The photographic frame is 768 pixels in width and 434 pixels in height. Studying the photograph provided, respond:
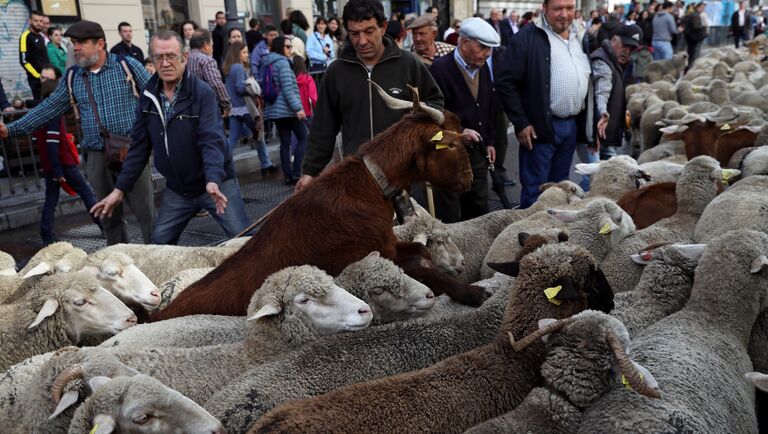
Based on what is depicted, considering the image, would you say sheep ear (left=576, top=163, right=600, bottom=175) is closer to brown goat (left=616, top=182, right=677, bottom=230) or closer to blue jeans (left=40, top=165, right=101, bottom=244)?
brown goat (left=616, top=182, right=677, bottom=230)

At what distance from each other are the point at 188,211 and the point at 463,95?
2.66m

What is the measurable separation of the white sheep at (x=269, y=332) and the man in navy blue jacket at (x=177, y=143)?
1.90m

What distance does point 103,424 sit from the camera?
214 centimetres

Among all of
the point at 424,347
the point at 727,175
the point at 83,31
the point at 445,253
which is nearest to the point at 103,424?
the point at 424,347

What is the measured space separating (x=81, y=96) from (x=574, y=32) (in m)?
4.41

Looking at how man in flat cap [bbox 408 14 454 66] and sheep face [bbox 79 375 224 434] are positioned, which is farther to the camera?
man in flat cap [bbox 408 14 454 66]

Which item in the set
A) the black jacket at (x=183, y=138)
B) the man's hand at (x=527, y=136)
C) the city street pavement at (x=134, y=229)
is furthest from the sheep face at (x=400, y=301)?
the city street pavement at (x=134, y=229)

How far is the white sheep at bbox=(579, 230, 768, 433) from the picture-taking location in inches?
84.6

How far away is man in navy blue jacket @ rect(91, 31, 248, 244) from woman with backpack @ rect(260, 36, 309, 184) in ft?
16.0

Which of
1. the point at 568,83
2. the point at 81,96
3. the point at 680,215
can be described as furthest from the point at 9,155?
the point at 680,215

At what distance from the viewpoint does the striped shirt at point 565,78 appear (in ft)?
19.0

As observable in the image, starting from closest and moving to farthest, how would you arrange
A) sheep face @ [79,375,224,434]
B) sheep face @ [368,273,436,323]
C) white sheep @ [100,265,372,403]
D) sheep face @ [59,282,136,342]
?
sheep face @ [79,375,224,434]
white sheep @ [100,265,372,403]
sheep face @ [368,273,436,323]
sheep face @ [59,282,136,342]

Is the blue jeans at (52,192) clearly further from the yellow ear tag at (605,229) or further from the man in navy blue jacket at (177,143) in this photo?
the yellow ear tag at (605,229)

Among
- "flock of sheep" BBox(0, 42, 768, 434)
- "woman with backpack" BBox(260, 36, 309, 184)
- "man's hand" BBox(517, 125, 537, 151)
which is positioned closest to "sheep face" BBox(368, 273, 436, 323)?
"flock of sheep" BBox(0, 42, 768, 434)
